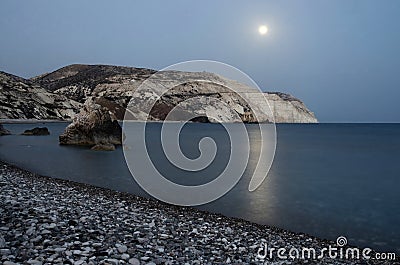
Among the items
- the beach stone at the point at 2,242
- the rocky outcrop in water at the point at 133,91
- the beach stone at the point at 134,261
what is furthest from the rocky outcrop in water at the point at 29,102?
the beach stone at the point at 134,261

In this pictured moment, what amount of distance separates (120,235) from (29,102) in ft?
371

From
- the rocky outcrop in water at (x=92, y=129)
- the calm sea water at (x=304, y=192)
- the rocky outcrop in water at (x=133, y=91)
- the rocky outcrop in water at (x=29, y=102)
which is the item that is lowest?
the calm sea water at (x=304, y=192)

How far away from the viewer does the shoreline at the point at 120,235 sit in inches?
225

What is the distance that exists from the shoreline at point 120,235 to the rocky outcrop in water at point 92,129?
26267 millimetres

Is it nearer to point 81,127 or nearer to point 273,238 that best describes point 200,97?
point 81,127

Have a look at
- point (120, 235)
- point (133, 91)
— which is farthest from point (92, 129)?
point (133, 91)

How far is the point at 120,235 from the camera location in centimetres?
726

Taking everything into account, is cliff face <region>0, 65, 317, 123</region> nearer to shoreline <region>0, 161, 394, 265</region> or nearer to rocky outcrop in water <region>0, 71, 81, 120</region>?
rocky outcrop in water <region>0, 71, 81, 120</region>

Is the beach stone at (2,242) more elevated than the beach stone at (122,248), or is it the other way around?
the beach stone at (2,242)

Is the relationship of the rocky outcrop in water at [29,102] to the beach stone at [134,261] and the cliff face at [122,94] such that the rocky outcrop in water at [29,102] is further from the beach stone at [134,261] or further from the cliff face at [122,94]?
the beach stone at [134,261]

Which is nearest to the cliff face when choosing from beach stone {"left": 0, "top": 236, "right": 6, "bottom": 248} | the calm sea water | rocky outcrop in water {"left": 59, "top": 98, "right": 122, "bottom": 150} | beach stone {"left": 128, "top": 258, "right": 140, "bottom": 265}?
rocky outcrop in water {"left": 59, "top": 98, "right": 122, "bottom": 150}

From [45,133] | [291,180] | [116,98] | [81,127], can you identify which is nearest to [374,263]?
[291,180]

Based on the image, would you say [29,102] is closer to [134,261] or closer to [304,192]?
[304,192]

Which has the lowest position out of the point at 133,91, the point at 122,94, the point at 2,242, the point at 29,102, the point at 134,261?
the point at 134,261
